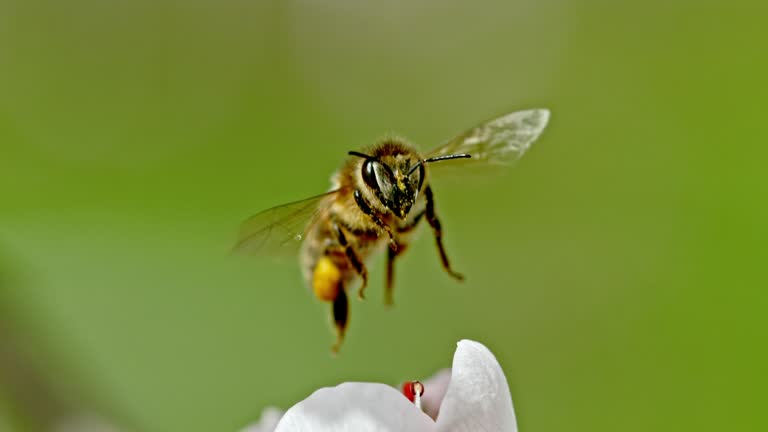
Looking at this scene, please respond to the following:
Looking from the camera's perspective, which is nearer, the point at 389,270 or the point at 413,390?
the point at 413,390

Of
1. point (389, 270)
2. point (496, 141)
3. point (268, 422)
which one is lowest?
point (268, 422)

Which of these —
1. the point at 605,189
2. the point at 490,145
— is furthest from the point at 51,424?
the point at 605,189

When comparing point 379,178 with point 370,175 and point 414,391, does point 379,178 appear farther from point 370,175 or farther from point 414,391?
point 414,391

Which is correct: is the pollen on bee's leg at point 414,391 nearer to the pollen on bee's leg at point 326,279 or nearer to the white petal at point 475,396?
the white petal at point 475,396

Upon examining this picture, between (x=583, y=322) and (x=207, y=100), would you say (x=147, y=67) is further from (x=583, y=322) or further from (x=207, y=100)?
(x=583, y=322)

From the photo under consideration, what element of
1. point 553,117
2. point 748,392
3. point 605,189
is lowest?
point 748,392

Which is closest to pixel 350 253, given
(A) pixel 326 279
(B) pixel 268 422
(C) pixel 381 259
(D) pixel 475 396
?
(A) pixel 326 279

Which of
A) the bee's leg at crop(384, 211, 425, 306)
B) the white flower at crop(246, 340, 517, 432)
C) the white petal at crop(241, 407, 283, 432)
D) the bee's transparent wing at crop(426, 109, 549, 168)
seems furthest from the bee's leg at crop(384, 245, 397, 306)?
the white flower at crop(246, 340, 517, 432)
